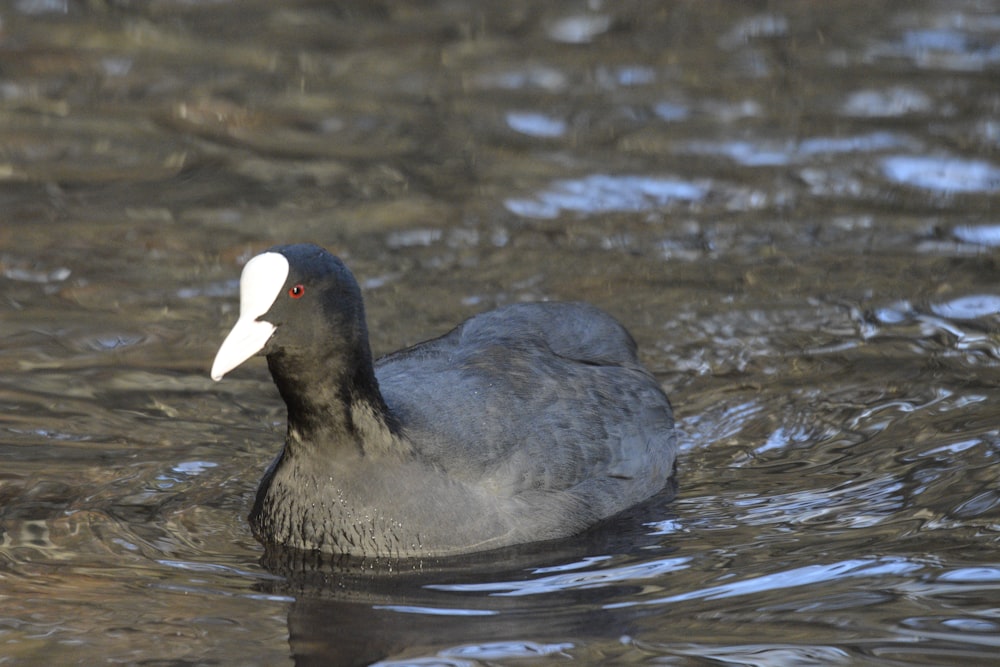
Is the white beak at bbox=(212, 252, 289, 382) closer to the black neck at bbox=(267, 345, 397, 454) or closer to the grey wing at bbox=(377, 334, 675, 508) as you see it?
the black neck at bbox=(267, 345, 397, 454)

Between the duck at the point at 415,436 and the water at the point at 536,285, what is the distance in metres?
0.13

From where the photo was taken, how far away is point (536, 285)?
7.24m

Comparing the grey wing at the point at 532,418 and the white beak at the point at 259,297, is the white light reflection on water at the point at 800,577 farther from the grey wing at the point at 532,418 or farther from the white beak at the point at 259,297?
the white beak at the point at 259,297

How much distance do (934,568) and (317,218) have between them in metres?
4.10

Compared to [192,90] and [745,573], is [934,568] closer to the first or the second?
[745,573]

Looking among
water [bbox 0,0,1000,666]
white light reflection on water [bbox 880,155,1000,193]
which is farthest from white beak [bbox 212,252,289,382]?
white light reflection on water [bbox 880,155,1000,193]

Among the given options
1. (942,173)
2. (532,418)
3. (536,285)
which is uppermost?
(942,173)

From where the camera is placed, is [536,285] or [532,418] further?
[536,285]

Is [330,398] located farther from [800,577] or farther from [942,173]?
[942,173]

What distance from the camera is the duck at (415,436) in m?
4.62

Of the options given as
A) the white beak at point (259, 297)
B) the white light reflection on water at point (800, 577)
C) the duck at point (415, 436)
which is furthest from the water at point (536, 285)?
the white beak at point (259, 297)

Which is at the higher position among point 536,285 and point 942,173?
point 942,173

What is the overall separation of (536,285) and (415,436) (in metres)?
2.37

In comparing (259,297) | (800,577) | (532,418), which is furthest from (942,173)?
(259,297)
